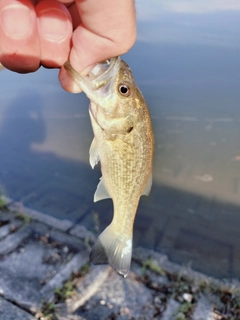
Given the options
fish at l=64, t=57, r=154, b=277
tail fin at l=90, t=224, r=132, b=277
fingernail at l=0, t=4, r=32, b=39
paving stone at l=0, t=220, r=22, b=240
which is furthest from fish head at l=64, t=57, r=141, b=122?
paving stone at l=0, t=220, r=22, b=240

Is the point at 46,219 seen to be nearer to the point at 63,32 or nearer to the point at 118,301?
the point at 118,301

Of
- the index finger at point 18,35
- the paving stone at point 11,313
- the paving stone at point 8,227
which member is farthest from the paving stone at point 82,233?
the index finger at point 18,35

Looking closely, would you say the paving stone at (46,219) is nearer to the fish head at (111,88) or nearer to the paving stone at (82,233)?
the paving stone at (82,233)

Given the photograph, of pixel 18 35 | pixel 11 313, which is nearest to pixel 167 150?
pixel 11 313

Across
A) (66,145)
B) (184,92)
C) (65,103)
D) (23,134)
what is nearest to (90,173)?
(66,145)

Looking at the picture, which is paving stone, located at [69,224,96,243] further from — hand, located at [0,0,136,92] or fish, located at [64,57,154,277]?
hand, located at [0,0,136,92]
